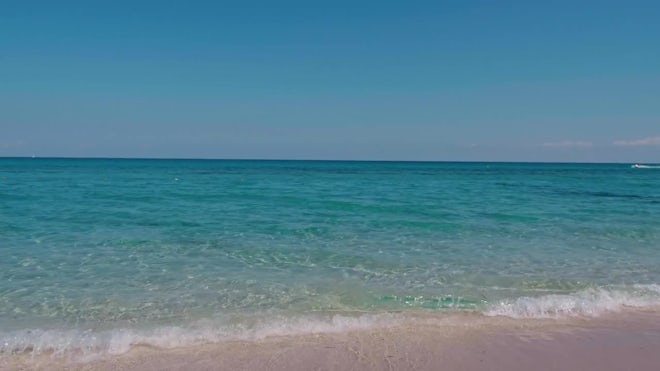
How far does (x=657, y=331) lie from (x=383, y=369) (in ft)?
13.9

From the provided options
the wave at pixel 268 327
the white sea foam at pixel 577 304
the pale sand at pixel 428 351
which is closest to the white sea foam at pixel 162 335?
the wave at pixel 268 327

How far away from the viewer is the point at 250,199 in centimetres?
2305

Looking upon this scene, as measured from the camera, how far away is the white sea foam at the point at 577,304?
22.1ft

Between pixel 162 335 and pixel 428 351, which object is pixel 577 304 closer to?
pixel 428 351

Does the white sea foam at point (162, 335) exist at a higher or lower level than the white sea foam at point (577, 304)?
lower

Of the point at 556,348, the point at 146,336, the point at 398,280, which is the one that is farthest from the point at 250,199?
the point at 556,348

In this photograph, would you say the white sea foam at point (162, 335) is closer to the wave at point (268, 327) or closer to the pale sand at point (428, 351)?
the wave at point (268, 327)

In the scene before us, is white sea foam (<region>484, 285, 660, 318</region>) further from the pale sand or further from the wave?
the pale sand

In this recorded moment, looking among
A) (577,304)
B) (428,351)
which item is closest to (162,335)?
(428,351)

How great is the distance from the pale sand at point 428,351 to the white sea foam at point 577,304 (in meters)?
0.43

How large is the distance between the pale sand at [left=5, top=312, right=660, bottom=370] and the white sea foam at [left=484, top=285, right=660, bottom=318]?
0.43 m

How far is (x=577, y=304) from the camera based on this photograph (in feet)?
23.0

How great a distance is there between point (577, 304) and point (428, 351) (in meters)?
3.32

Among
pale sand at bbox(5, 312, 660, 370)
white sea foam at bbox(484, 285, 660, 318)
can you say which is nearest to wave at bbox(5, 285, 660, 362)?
white sea foam at bbox(484, 285, 660, 318)
